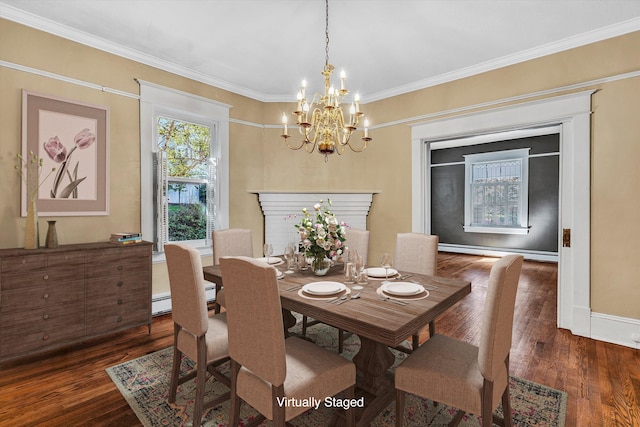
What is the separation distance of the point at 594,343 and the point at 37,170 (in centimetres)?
501

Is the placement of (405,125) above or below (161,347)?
above

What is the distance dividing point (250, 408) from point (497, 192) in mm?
7187

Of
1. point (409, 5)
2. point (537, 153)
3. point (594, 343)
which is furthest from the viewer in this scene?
point (537, 153)

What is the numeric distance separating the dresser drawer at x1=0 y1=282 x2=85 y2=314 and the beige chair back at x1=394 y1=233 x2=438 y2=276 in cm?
262

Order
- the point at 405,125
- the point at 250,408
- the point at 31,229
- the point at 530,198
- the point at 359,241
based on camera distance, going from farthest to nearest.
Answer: the point at 530,198 → the point at 405,125 → the point at 359,241 → the point at 31,229 → the point at 250,408

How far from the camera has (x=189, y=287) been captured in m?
1.73

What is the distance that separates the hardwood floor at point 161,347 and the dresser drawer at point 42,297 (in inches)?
17.8

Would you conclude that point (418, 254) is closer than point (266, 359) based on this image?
No

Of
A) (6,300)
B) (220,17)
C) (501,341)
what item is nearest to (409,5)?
(220,17)

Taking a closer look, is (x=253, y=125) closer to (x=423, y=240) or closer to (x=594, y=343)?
(x=423, y=240)

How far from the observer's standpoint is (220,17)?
2.60 meters

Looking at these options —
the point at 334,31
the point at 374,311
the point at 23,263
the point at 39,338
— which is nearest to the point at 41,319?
the point at 39,338

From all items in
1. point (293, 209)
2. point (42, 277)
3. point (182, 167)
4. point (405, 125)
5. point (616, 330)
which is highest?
point (405, 125)

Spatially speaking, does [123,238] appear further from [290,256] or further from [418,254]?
[418,254]
